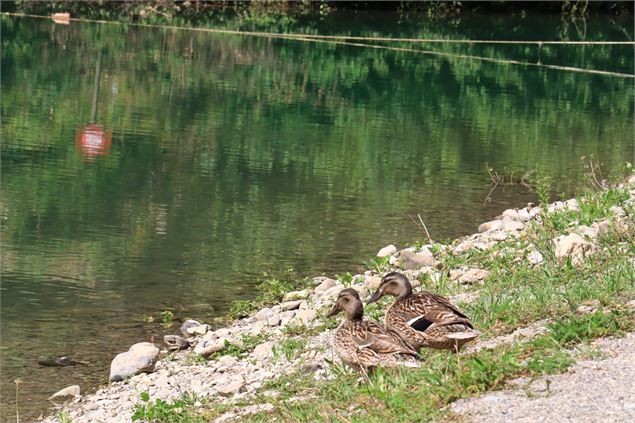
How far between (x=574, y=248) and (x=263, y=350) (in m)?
2.60

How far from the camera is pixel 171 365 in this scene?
32.6 ft

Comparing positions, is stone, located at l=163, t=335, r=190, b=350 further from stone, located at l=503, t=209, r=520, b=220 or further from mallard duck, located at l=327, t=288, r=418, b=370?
stone, located at l=503, t=209, r=520, b=220

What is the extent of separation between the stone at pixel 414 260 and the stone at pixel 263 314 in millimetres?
1387

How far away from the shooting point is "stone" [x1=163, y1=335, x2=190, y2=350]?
10555mm

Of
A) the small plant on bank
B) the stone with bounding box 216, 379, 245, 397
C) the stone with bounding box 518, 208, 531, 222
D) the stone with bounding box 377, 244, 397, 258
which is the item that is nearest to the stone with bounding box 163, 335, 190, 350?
the stone with bounding box 216, 379, 245, 397

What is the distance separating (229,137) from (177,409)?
44.1 feet

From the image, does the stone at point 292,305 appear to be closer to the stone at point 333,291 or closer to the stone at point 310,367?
the stone at point 333,291

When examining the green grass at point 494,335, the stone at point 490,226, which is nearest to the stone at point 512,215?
the stone at point 490,226

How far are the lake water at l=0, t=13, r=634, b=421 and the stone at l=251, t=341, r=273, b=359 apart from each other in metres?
1.28

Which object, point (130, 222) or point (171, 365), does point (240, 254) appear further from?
point (171, 365)

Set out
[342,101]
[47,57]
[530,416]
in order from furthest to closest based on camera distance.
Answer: [47,57] → [342,101] → [530,416]

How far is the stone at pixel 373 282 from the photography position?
10945 mm

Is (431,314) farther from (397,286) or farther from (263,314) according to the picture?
(263,314)

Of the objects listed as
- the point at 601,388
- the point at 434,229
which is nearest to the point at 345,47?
the point at 434,229
